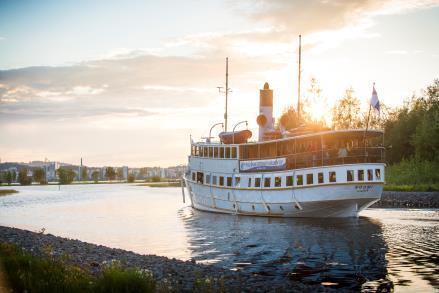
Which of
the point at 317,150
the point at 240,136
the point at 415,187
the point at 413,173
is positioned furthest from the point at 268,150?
the point at 413,173

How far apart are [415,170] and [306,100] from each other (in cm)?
2961

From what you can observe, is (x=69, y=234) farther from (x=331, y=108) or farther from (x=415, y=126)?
(x=331, y=108)

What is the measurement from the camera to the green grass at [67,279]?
Result: 14.6m

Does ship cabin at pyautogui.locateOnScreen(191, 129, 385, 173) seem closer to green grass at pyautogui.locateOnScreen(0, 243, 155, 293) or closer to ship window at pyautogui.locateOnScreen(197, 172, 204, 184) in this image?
ship window at pyautogui.locateOnScreen(197, 172, 204, 184)

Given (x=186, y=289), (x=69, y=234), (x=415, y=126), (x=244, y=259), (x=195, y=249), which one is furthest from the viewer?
(x=415, y=126)

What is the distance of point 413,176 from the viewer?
74.9 metres

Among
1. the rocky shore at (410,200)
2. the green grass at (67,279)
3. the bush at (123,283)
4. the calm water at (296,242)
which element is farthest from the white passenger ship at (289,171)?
the bush at (123,283)

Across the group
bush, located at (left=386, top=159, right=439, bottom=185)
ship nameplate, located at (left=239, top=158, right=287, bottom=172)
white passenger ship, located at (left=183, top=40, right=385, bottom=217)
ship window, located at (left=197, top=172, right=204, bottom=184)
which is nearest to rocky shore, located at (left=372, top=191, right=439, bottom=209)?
bush, located at (left=386, top=159, right=439, bottom=185)

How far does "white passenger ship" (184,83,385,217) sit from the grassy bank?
25.5m

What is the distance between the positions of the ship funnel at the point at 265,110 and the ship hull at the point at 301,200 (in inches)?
289

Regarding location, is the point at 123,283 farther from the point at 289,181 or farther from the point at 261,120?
the point at 261,120

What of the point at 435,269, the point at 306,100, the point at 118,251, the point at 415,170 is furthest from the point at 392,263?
the point at 306,100

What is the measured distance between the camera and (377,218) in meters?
45.6

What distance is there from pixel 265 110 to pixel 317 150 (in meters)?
11.6
